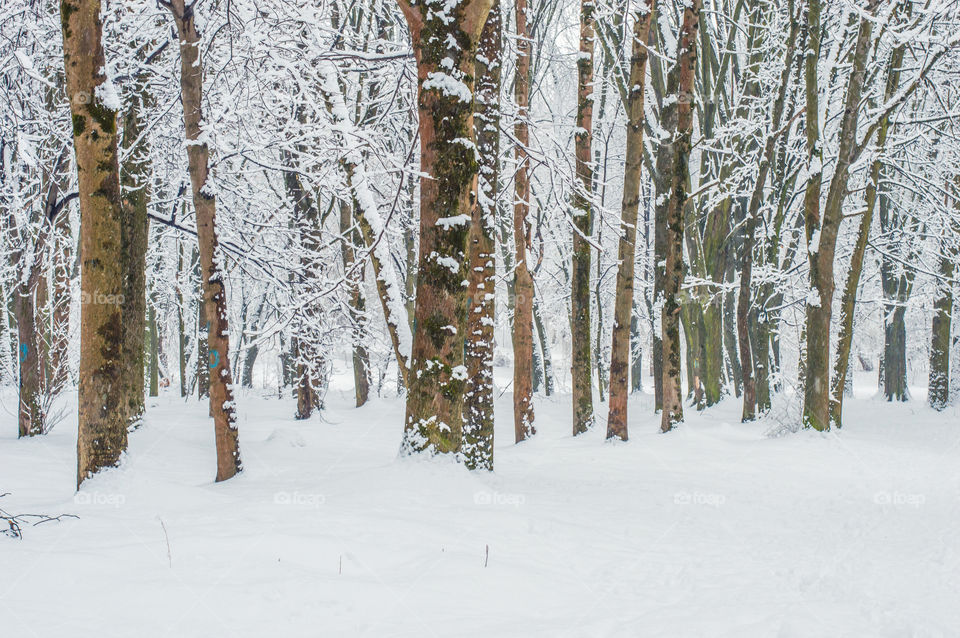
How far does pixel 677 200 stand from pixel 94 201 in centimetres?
876

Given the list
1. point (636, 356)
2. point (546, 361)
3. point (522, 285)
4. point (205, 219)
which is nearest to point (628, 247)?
point (522, 285)

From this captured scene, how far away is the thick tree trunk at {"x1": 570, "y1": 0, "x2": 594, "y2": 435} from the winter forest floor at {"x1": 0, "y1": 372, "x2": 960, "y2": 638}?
3122 millimetres

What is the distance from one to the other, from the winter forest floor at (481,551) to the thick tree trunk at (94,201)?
96 centimetres

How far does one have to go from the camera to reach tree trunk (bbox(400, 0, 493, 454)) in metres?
5.73

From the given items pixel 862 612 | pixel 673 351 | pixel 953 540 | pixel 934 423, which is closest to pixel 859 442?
pixel 673 351

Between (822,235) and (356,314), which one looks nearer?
(822,235)

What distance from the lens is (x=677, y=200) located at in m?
11.4

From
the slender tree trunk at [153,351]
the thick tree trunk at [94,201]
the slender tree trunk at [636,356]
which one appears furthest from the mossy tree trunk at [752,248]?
the slender tree trunk at [153,351]

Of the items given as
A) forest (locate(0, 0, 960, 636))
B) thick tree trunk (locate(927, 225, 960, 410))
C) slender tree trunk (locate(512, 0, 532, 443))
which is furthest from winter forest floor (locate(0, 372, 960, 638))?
thick tree trunk (locate(927, 225, 960, 410))

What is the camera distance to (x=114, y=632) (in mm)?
2756

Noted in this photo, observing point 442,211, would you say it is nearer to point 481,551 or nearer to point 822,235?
point 481,551

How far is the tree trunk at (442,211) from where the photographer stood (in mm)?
5730

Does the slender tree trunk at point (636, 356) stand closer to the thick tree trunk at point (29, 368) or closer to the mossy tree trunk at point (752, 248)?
the mossy tree trunk at point (752, 248)

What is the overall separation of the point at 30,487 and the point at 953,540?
8.18 m
